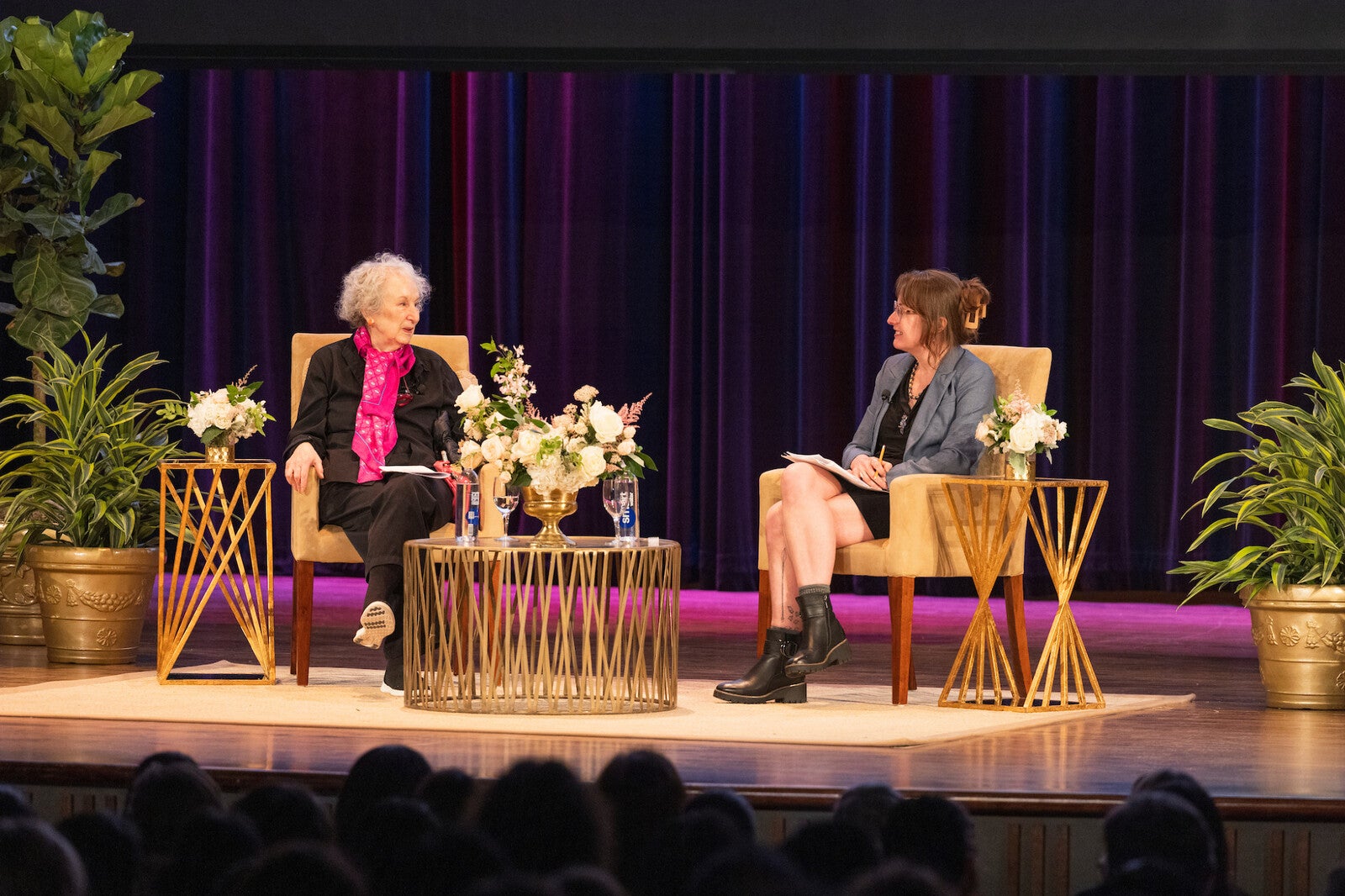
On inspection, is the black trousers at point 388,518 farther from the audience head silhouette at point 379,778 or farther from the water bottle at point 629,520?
the audience head silhouette at point 379,778

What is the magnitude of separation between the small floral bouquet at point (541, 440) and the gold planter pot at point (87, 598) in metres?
1.25

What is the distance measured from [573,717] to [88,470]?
1743mm

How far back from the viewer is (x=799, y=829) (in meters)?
2.10

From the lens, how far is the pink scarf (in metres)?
4.41

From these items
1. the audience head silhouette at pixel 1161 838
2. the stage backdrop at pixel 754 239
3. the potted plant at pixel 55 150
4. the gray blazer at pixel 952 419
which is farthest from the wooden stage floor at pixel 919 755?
the stage backdrop at pixel 754 239

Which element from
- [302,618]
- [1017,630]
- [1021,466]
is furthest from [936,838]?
[302,618]

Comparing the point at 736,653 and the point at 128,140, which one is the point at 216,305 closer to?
the point at 128,140

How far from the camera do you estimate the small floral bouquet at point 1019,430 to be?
153 inches

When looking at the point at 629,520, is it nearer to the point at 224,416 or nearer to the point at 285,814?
the point at 224,416

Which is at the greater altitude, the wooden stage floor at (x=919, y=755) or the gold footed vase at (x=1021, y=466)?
the gold footed vase at (x=1021, y=466)

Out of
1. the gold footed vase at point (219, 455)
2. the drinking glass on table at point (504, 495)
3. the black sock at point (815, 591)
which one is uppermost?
the gold footed vase at point (219, 455)

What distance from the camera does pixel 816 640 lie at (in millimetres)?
3969

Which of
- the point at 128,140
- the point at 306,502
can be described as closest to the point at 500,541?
the point at 306,502

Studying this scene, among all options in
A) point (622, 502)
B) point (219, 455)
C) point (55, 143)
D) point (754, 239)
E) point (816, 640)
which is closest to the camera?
point (622, 502)
